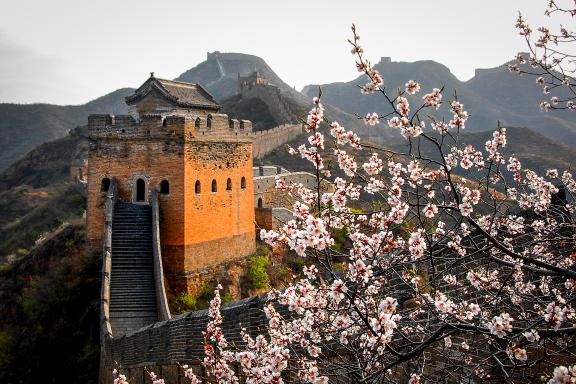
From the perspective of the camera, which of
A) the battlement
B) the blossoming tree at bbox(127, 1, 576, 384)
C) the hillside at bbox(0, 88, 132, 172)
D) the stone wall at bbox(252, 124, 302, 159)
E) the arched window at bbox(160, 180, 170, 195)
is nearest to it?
the blossoming tree at bbox(127, 1, 576, 384)

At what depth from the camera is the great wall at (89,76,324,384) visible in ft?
→ 47.0

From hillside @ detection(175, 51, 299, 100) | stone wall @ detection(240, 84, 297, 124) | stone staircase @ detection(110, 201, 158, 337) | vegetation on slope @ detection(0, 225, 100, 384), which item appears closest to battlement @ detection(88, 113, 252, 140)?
stone staircase @ detection(110, 201, 158, 337)

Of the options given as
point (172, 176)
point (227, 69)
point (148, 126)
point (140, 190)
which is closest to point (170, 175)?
point (172, 176)

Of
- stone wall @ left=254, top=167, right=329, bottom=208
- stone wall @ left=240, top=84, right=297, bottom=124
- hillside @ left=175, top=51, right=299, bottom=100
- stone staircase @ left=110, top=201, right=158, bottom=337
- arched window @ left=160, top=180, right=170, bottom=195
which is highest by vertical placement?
hillside @ left=175, top=51, right=299, bottom=100

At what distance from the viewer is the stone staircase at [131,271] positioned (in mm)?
13789

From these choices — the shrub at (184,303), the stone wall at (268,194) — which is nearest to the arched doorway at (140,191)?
the shrub at (184,303)

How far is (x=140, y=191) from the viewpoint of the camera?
16375 millimetres

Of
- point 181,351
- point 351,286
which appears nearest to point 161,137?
point 181,351

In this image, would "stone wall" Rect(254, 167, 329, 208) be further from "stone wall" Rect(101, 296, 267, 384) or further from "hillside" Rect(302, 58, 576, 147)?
"hillside" Rect(302, 58, 576, 147)

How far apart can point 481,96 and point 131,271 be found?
138585 millimetres

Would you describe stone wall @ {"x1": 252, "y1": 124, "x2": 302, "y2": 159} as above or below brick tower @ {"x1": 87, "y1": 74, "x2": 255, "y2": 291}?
above

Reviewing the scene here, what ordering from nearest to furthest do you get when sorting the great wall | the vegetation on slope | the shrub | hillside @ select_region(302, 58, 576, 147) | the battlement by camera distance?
1. the vegetation on slope
2. the great wall
3. the shrub
4. the battlement
5. hillside @ select_region(302, 58, 576, 147)

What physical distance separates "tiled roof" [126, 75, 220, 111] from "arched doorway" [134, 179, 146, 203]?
3670 millimetres

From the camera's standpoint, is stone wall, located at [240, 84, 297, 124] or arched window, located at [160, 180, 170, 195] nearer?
arched window, located at [160, 180, 170, 195]
